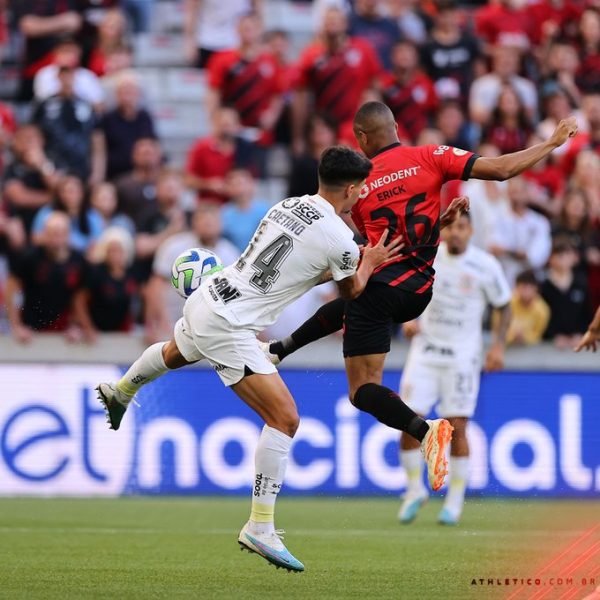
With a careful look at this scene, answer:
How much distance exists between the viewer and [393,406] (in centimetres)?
914

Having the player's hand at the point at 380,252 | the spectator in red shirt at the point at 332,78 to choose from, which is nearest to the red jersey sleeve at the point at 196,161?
the spectator in red shirt at the point at 332,78

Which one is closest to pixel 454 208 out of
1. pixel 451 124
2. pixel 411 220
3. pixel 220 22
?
pixel 411 220

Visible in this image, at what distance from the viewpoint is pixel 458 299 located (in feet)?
42.0

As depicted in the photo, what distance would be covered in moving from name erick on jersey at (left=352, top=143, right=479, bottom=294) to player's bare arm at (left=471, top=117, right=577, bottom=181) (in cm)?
23

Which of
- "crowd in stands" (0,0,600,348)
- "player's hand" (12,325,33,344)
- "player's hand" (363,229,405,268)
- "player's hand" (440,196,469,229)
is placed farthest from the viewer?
"crowd in stands" (0,0,600,348)

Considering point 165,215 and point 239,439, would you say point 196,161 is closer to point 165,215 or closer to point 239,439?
point 165,215

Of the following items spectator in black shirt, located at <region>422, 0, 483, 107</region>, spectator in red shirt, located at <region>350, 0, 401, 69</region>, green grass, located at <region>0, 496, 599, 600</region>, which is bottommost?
green grass, located at <region>0, 496, 599, 600</region>

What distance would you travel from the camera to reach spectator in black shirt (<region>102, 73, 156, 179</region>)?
16250 mm

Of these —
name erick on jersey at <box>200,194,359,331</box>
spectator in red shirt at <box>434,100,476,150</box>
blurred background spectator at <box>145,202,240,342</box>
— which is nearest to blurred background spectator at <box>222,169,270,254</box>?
blurred background spectator at <box>145,202,240,342</box>

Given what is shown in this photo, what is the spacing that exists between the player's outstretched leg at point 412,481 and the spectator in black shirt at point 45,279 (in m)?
3.87

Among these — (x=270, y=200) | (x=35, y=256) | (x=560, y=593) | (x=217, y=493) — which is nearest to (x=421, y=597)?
(x=560, y=593)

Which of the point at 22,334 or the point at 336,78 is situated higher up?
the point at 336,78

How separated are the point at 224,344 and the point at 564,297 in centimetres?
729

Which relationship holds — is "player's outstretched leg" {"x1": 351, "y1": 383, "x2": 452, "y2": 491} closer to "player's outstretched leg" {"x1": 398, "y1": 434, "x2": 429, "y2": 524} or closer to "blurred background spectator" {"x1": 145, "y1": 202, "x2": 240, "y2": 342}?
"player's outstretched leg" {"x1": 398, "y1": 434, "x2": 429, "y2": 524}
